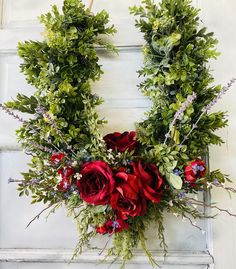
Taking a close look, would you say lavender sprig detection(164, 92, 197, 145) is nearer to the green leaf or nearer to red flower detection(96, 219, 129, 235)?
the green leaf

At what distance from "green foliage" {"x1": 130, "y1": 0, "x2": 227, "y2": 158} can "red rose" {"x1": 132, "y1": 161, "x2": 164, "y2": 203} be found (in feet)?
0.26

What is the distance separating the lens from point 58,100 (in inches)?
35.8

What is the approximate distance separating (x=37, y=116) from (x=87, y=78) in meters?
0.18

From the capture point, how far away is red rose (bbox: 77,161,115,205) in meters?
0.80

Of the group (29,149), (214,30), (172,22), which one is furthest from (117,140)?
(214,30)

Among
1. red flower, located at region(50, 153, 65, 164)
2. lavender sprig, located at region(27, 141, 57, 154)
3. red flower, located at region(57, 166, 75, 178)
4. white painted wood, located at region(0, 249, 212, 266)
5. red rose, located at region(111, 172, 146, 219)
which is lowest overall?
white painted wood, located at region(0, 249, 212, 266)

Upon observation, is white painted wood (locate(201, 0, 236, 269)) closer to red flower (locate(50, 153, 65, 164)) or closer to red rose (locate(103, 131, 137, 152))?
red rose (locate(103, 131, 137, 152))

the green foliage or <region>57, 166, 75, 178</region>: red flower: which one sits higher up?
the green foliage

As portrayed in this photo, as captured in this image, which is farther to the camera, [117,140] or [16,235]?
[16,235]

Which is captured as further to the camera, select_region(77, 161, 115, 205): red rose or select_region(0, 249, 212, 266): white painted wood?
select_region(0, 249, 212, 266): white painted wood

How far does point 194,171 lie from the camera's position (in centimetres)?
83

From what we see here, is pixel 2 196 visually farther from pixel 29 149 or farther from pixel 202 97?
pixel 202 97

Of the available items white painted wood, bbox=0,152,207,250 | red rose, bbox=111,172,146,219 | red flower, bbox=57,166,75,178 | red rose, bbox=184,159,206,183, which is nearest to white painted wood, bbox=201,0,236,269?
white painted wood, bbox=0,152,207,250

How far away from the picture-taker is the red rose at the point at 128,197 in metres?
0.80
